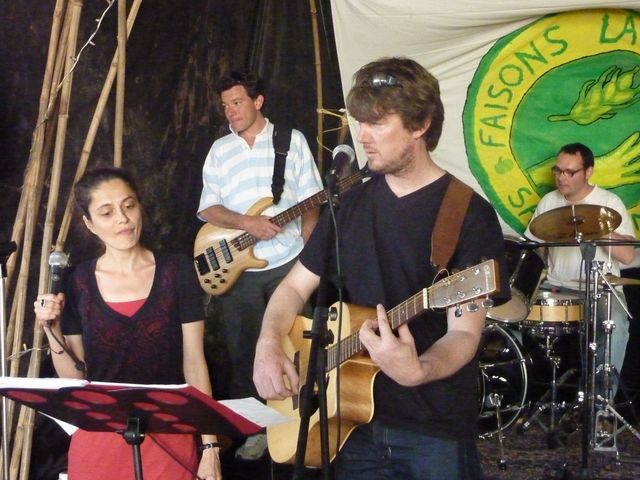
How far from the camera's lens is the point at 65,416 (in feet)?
8.55

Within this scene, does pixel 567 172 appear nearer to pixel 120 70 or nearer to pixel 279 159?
pixel 279 159

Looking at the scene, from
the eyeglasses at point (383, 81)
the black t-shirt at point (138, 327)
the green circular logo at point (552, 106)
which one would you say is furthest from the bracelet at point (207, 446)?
the green circular logo at point (552, 106)

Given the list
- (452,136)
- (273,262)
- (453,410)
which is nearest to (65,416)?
(453,410)

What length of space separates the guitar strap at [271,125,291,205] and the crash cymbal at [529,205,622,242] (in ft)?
5.31

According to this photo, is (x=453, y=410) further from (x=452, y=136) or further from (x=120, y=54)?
(x=452, y=136)

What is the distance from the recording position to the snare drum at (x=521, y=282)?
5.68m

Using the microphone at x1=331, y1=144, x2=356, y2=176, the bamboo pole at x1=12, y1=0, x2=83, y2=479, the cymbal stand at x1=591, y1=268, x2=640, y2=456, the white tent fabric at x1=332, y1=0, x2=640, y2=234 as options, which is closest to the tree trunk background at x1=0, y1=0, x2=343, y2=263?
the bamboo pole at x1=12, y1=0, x2=83, y2=479

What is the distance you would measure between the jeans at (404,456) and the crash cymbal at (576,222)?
3.03 metres

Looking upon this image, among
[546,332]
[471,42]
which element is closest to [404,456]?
[471,42]

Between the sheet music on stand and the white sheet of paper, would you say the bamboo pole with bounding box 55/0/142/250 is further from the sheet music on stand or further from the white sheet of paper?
the white sheet of paper

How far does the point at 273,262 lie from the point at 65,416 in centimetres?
275

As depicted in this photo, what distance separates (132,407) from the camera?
246 centimetres

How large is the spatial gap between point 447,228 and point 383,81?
1.61 ft

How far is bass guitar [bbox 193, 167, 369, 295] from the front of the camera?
17.1 ft
